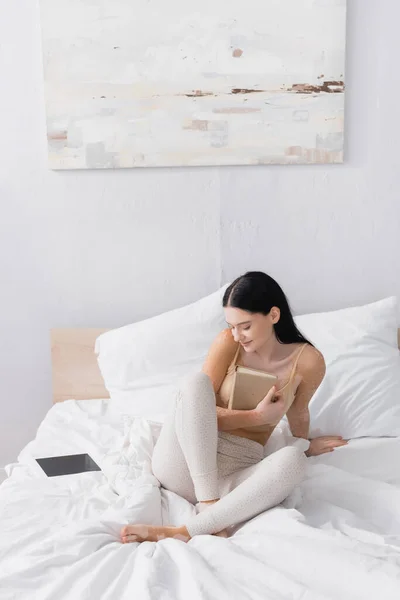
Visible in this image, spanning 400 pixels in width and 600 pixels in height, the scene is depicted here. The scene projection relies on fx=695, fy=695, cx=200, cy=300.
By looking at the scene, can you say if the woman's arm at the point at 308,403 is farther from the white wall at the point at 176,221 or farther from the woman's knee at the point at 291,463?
the white wall at the point at 176,221

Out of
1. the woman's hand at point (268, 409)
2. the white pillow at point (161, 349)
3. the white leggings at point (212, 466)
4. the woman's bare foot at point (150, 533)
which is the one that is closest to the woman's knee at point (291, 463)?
the white leggings at point (212, 466)

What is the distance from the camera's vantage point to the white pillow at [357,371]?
205cm

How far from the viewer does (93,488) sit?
5.59 feet

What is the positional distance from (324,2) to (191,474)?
5.32 ft

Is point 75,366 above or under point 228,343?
under

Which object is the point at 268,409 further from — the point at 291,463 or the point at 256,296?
the point at 256,296

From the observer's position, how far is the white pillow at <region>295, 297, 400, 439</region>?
6.72ft

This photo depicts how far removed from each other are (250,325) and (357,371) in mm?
559

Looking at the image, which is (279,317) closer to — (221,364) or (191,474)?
(221,364)

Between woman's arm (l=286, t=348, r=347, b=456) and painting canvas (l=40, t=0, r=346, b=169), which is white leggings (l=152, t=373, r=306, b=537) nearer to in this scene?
woman's arm (l=286, t=348, r=347, b=456)

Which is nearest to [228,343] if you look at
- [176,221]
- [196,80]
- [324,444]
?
[324,444]

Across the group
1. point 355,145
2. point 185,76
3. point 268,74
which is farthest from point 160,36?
point 355,145

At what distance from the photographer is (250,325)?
174cm

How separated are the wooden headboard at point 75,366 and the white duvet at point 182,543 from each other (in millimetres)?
597
